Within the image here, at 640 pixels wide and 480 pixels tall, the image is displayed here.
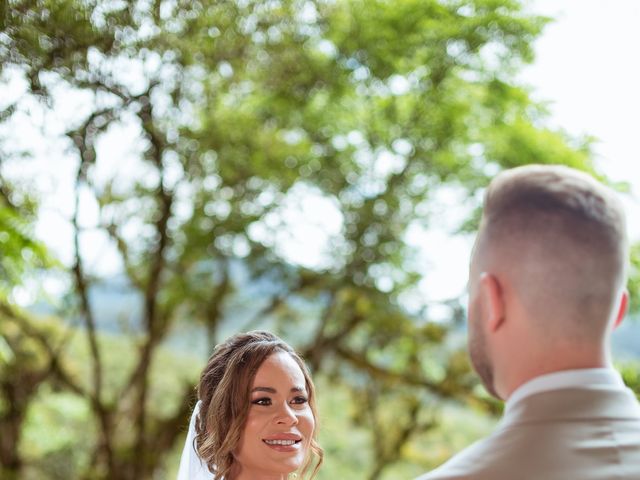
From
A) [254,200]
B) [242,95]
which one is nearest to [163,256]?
[254,200]

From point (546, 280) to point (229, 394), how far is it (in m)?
1.17

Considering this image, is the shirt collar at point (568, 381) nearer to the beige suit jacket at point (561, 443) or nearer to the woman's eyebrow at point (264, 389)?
the beige suit jacket at point (561, 443)

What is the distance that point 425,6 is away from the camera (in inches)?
199

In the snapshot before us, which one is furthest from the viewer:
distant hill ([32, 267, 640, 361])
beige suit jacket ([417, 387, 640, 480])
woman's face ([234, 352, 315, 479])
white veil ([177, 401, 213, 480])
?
distant hill ([32, 267, 640, 361])

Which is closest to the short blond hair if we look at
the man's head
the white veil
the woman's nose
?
the man's head

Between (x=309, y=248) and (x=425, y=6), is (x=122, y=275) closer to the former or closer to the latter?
(x=309, y=248)

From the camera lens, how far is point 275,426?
1.78 meters

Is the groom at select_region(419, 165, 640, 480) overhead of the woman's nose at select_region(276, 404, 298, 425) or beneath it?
beneath

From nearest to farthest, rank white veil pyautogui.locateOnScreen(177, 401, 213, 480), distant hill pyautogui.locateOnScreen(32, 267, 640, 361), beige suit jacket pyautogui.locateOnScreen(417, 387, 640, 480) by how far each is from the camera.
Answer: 1. beige suit jacket pyautogui.locateOnScreen(417, 387, 640, 480)
2. white veil pyautogui.locateOnScreen(177, 401, 213, 480)
3. distant hill pyautogui.locateOnScreen(32, 267, 640, 361)

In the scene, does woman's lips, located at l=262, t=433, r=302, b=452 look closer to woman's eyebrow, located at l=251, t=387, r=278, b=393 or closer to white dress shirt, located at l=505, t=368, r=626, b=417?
woman's eyebrow, located at l=251, t=387, r=278, b=393

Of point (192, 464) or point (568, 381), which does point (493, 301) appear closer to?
point (568, 381)

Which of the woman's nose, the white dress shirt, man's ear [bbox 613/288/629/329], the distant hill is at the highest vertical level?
the distant hill

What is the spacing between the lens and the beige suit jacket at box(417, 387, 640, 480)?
0.71 m

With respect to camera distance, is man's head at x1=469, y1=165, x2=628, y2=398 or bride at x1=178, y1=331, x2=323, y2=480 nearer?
man's head at x1=469, y1=165, x2=628, y2=398
